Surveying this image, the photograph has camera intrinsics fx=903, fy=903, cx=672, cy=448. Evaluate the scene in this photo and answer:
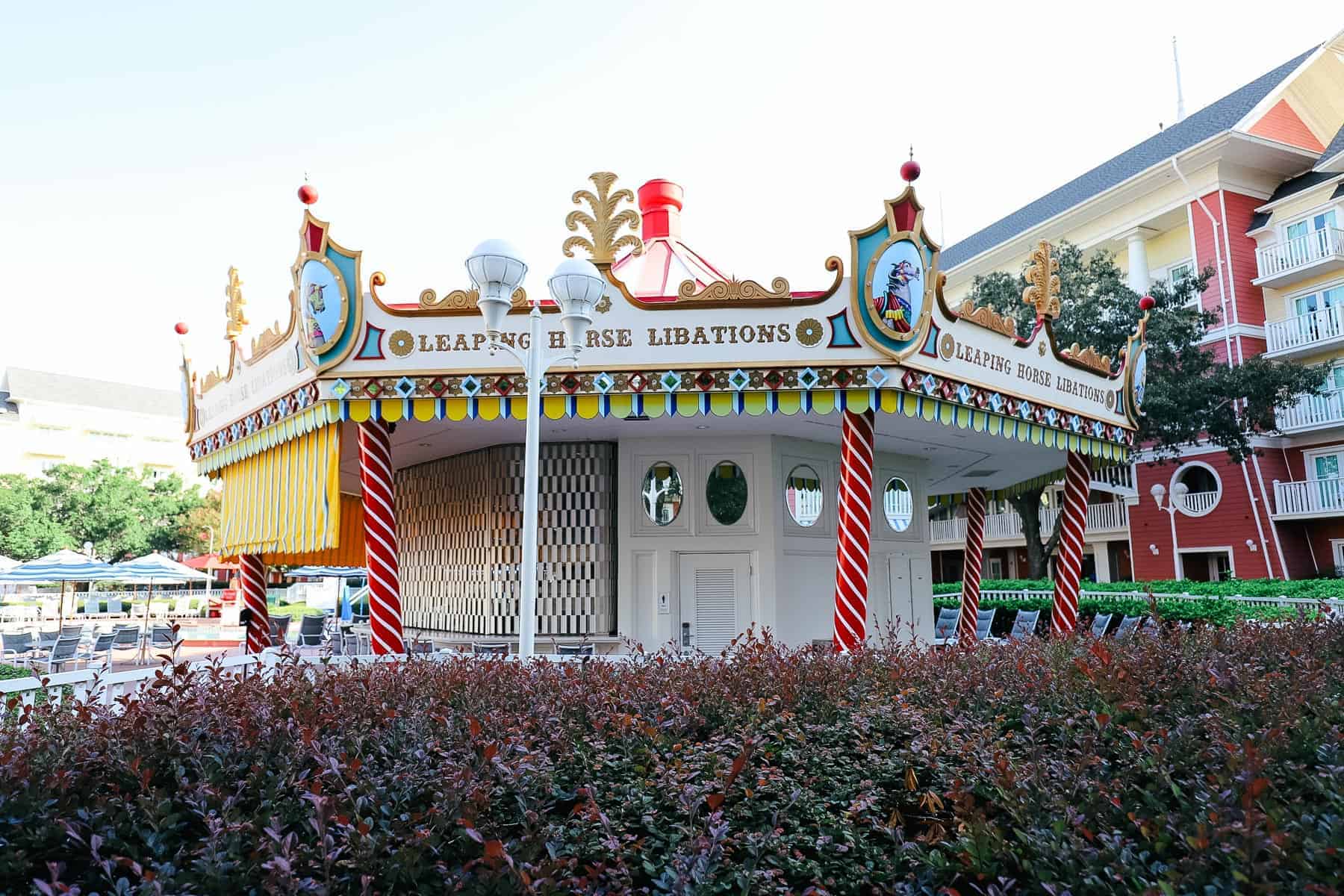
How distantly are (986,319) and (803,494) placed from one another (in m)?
3.16

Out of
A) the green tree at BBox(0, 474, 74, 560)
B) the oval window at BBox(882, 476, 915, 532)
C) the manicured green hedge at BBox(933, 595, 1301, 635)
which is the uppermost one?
the green tree at BBox(0, 474, 74, 560)

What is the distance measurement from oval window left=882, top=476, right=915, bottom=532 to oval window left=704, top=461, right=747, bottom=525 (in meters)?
2.69

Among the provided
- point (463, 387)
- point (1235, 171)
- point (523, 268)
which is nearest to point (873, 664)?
point (523, 268)

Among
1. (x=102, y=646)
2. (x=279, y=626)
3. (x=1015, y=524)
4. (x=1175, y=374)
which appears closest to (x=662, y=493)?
(x=102, y=646)

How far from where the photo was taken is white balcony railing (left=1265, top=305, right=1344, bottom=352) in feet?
77.9

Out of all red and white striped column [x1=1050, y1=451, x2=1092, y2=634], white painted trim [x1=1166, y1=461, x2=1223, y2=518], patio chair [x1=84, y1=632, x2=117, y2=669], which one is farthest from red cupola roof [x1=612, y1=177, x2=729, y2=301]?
white painted trim [x1=1166, y1=461, x2=1223, y2=518]

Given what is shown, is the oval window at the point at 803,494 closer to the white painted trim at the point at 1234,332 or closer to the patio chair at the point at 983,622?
the patio chair at the point at 983,622

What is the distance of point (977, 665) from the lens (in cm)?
534

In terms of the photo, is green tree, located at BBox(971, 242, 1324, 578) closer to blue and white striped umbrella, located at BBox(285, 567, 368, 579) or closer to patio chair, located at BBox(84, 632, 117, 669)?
blue and white striped umbrella, located at BBox(285, 567, 368, 579)

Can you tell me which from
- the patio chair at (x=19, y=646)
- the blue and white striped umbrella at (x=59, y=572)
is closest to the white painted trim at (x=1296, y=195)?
the blue and white striped umbrella at (x=59, y=572)

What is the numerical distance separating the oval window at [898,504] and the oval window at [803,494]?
161 centimetres

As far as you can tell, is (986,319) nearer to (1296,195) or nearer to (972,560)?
(972,560)

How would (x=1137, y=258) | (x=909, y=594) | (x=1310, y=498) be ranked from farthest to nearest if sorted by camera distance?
(x=1137, y=258) < (x=1310, y=498) < (x=909, y=594)

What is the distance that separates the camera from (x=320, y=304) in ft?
29.9
